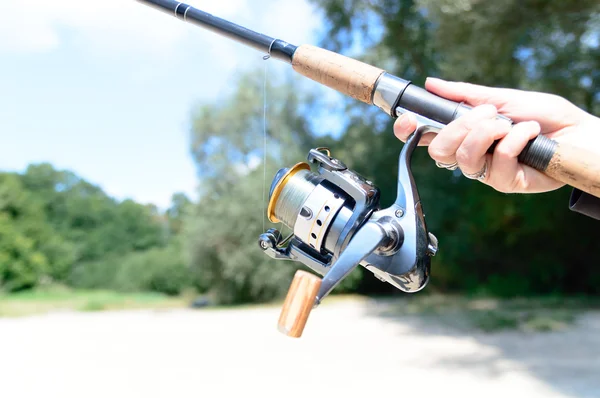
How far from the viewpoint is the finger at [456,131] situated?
1062mm

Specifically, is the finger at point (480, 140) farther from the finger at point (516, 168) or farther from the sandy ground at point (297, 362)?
the sandy ground at point (297, 362)

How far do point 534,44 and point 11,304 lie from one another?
10.7 meters

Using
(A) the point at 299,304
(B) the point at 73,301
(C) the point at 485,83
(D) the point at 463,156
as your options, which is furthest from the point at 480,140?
(B) the point at 73,301

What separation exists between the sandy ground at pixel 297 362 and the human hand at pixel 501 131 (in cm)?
330

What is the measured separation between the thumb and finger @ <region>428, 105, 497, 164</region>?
16 centimetres

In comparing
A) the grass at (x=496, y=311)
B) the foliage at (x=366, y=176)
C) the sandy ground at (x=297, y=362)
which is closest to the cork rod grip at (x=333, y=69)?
the sandy ground at (x=297, y=362)

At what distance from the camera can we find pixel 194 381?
4477mm

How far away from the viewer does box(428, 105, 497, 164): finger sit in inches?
41.8

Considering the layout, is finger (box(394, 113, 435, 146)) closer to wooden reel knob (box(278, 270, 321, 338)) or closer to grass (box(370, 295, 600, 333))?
wooden reel knob (box(278, 270, 321, 338))

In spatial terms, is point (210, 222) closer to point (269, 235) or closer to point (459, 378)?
point (459, 378)

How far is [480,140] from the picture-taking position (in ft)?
3.45

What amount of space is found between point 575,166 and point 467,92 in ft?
1.02

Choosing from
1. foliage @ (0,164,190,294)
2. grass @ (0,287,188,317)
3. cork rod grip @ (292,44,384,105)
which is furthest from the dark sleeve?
foliage @ (0,164,190,294)

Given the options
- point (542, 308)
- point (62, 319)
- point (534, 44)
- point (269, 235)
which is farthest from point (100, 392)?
point (542, 308)
